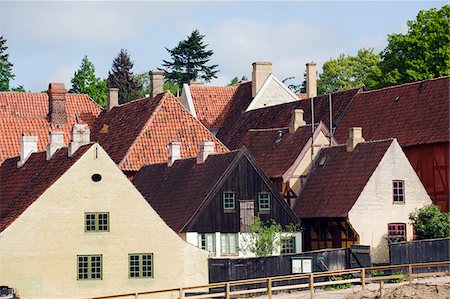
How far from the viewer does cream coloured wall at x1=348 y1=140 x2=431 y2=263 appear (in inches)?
2768

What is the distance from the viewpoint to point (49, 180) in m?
63.8

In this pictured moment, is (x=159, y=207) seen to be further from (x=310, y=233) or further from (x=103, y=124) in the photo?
(x=103, y=124)

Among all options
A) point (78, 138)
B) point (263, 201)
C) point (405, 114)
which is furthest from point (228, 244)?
point (405, 114)

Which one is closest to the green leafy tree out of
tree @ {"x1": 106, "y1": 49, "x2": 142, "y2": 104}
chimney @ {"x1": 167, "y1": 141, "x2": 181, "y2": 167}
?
tree @ {"x1": 106, "y1": 49, "x2": 142, "y2": 104}

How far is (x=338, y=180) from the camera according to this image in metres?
73.6

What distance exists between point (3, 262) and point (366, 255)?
17.3m

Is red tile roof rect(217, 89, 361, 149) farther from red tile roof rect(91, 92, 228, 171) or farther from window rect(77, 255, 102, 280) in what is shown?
window rect(77, 255, 102, 280)

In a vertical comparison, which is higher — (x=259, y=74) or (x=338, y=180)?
(x=259, y=74)

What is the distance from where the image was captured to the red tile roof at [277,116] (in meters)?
87.8

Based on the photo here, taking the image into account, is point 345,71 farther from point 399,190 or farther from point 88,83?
point 399,190

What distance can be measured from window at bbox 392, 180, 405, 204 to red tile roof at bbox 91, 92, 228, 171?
40.2 feet

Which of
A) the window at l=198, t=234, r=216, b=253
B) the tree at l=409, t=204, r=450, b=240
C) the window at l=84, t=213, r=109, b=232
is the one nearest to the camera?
the window at l=84, t=213, r=109, b=232

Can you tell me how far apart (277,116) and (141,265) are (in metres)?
30.2

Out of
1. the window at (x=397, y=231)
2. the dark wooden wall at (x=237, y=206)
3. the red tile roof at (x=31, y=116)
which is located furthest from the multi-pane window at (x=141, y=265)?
→ the red tile roof at (x=31, y=116)
